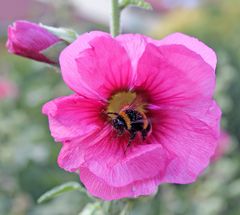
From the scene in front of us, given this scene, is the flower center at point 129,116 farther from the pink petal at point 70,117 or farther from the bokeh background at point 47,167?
the bokeh background at point 47,167

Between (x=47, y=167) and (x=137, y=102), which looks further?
(x=47, y=167)

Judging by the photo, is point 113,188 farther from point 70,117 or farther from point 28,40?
point 28,40

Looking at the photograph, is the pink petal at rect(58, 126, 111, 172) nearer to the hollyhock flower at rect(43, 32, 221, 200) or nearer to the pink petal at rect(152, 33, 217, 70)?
the hollyhock flower at rect(43, 32, 221, 200)

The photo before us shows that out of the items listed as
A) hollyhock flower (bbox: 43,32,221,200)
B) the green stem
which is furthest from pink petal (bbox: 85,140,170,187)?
the green stem

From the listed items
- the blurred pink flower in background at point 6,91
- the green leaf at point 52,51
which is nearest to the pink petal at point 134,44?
the green leaf at point 52,51

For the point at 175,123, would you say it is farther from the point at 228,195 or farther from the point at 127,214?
the point at 228,195

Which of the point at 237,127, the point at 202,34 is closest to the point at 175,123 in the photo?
the point at 237,127

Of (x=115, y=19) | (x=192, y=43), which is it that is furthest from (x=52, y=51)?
(x=192, y=43)
